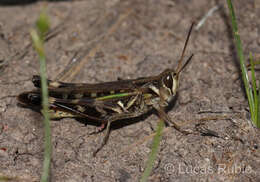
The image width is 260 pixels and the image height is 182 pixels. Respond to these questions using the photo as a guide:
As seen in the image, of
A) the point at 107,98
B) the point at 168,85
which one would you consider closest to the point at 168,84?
the point at 168,85

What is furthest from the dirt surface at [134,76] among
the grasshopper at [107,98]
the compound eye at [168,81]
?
the compound eye at [168,81]

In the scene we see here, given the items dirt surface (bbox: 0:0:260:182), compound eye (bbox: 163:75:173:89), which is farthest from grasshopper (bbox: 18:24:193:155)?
dirt surface (bbox: 0:0:260:182)

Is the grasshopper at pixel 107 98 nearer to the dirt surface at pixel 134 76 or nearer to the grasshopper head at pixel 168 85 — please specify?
the grasshopper head at pixel 168 85

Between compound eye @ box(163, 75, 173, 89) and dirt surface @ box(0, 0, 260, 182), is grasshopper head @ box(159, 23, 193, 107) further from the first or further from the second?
dirt surface @ box(0, 0, 260, 182)

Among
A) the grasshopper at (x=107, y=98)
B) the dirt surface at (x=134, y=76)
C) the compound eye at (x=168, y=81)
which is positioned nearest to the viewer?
the dirt surface at (x=134, y=76)

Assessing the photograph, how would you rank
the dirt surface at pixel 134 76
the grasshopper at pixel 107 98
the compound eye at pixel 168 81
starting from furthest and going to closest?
the compound eye at pixel 168 81 < the grasshopper at pixel 107 98 < the dirt surface at pixel 134 76

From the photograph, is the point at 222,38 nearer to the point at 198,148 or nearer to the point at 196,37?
the point at 196,37

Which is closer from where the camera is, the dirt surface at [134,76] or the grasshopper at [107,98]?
the dirt surface at [134,76]
